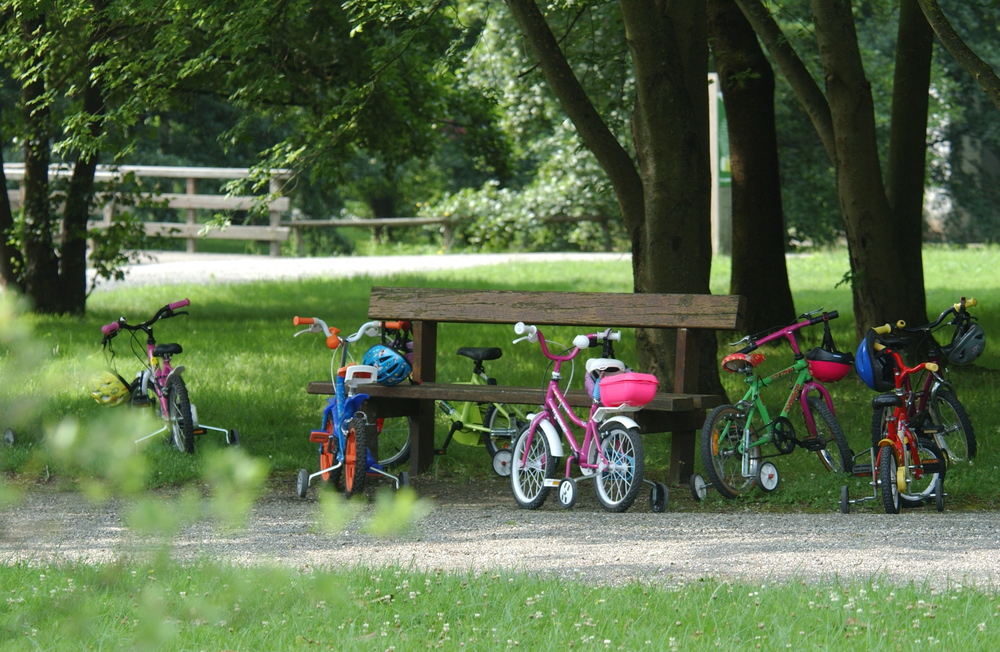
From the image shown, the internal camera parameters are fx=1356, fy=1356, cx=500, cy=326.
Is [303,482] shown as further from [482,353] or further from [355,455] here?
[482,353]

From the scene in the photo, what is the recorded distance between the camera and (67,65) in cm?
1245

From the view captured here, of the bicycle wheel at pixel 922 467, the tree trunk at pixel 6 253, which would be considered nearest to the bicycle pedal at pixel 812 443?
the bicycle wheel at pixel 922 467

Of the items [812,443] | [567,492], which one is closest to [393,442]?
[567,492]

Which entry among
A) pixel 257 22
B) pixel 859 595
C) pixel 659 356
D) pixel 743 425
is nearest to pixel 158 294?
pixel 257 22

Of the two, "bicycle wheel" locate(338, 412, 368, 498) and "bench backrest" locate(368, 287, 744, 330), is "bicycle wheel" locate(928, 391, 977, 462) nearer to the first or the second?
"bench backrest" locate(368, 287, 744, 330)

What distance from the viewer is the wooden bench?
24.4 feet

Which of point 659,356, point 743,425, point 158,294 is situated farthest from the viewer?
point 158,294

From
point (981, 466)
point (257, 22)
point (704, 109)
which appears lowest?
point (981, 466)

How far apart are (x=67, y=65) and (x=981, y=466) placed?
877cm

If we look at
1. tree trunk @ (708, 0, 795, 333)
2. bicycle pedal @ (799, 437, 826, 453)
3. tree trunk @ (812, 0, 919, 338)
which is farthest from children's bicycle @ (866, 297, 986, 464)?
A: tree trunk @ (708, 0, 795, 333)

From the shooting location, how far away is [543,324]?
7965 millimetres

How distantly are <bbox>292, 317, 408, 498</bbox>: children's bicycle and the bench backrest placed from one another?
0.61 m

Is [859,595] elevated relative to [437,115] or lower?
lower

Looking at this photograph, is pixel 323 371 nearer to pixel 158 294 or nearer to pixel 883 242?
Answer: pixel 883 242
